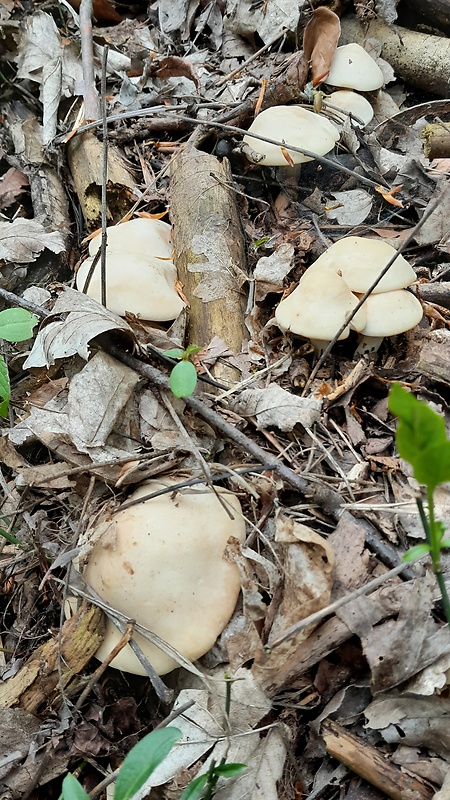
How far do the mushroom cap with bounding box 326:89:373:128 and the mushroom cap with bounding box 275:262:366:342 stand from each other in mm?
1739

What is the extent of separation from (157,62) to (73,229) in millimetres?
1581

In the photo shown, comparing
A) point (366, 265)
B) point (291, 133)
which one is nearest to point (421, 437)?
point (366, 265)

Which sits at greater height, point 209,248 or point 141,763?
point 209,248

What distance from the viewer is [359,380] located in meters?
2.59

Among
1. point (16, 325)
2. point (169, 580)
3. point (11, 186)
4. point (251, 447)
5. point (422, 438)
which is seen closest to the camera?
point (422, 438)

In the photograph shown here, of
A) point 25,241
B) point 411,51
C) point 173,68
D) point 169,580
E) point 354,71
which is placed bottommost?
point 169,580

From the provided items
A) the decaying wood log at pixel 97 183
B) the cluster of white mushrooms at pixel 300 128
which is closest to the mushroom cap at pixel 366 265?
the cluster of white mushrooms at pixel 300 128

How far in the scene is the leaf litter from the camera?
187cm

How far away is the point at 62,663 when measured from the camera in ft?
6.97

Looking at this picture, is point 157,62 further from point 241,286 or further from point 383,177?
point 241,286

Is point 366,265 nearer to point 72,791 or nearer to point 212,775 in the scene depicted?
point 212,775

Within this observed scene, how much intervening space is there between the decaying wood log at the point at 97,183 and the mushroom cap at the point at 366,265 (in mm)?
1580

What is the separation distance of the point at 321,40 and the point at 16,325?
2886 mm

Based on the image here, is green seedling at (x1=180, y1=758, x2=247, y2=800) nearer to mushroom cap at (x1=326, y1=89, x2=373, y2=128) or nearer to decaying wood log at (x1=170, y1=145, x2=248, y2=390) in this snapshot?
decaying wood log at (x1=170, y1=145, x2=248, y2=390)
